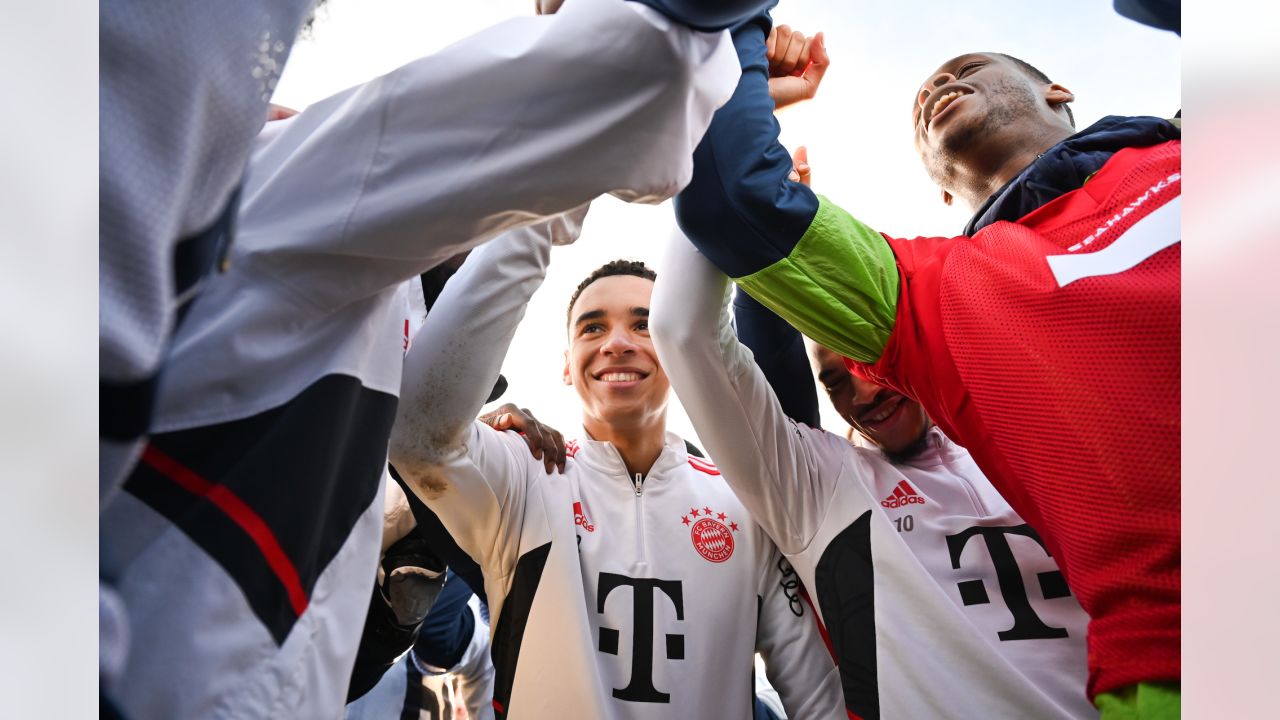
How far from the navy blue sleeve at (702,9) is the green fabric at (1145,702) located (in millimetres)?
794

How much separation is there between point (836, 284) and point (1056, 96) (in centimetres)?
111

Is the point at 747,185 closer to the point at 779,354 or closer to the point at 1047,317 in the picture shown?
the point at 1047,317

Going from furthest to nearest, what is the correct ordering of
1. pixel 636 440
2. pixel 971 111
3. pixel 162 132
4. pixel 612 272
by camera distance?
pixel 612 272, pixel 636 440, pixel 971 111, pixel 162 132

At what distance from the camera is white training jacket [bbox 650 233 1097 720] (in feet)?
4.36

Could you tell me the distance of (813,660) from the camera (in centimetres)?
157

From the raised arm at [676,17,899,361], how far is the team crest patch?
1.71 ft

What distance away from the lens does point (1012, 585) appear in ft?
4.64

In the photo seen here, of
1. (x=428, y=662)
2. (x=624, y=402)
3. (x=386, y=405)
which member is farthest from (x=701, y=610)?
(x=386, y=405)

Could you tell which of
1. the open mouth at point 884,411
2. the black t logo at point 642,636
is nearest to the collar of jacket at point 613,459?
the black t logo at point 642,636

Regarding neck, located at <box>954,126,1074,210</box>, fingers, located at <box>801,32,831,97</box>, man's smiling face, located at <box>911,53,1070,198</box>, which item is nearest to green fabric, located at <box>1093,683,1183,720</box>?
fingers, located at <box>801,32,831,97</box>

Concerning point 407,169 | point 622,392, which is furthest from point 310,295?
point 622,392

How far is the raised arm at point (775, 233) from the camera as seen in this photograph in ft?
3.70
